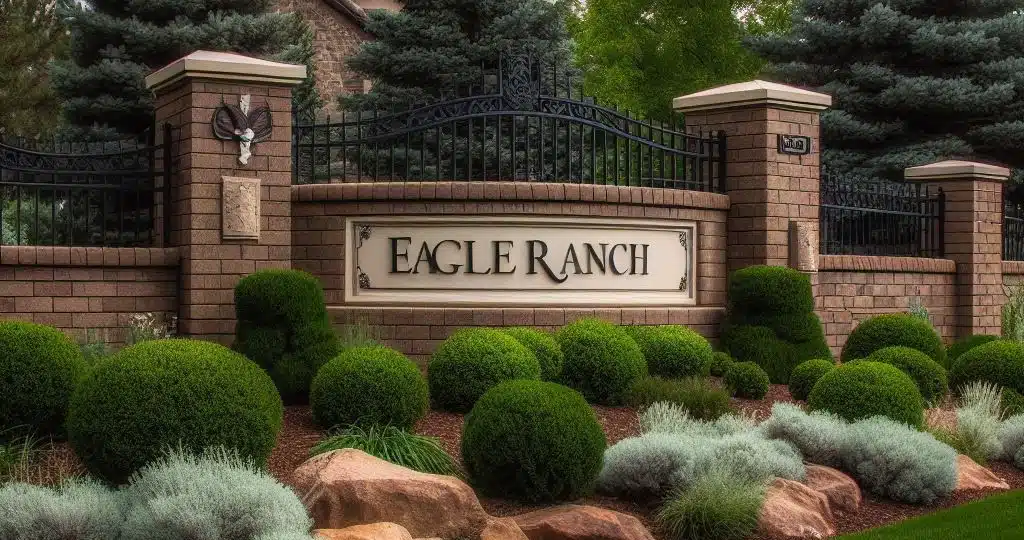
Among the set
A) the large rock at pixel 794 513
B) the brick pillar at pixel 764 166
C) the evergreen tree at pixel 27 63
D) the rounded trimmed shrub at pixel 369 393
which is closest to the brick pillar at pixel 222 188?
the rounded trimmed shrub at pixel 369 393

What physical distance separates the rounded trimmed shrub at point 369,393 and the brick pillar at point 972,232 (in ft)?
31.8

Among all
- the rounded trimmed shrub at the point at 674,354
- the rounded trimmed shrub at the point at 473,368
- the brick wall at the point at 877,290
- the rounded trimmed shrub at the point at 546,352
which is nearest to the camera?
the rounded trimmed shrub at the point at 473,368

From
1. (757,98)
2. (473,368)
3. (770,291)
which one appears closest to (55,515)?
(473,368)

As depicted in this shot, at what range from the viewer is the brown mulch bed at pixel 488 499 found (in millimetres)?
6898

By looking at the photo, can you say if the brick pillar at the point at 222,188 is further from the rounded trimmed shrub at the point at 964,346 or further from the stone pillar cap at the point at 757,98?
the rounded trimmed shrub at the point at 964,346

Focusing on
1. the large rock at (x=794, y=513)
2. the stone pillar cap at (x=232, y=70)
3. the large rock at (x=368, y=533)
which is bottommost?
the large rock at (x=794, y=513)

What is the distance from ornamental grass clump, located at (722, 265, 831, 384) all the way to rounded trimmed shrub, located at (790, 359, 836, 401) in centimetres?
67

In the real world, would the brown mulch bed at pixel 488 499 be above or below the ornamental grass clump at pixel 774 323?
below

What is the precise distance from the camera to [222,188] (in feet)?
33.2

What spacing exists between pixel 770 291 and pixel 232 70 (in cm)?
515

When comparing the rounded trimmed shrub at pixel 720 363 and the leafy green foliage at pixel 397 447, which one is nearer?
the leafy green foliage at pixel 397 447

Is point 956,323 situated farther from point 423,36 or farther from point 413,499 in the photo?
point 413,499

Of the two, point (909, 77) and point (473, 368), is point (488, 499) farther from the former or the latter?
point (909, 77)

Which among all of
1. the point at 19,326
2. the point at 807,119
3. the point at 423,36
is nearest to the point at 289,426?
the point at 19,326
